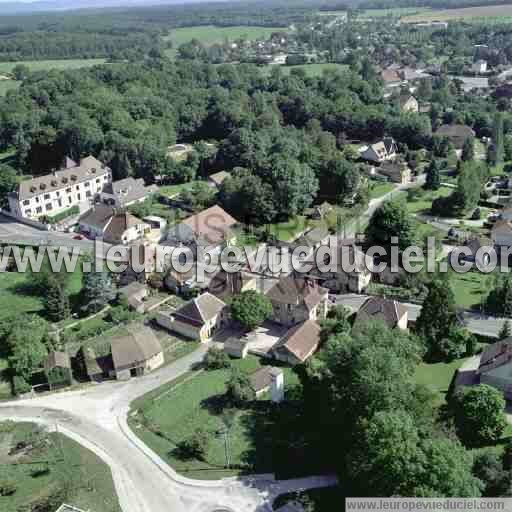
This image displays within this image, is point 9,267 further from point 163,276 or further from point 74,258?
point 163,276

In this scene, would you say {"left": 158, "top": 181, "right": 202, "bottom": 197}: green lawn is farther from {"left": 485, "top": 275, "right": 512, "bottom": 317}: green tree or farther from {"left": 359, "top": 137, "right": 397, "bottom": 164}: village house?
{"left": 485, "top": 275, "right": 512, "bottom": 317}: green tree

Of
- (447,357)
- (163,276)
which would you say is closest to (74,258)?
(163,276)

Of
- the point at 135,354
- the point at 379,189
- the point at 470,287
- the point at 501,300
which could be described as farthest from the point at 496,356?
the point at 379,189

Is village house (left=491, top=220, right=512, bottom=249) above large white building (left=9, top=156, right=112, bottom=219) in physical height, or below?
below

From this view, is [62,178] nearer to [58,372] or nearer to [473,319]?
[58,372]

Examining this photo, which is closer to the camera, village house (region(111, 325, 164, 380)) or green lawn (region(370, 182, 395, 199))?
village house (region(111, 325, 164, 380))

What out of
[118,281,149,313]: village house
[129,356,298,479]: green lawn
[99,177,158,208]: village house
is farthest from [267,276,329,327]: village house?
[99,177,158,208]: village house

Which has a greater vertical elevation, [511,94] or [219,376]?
[511,94]
